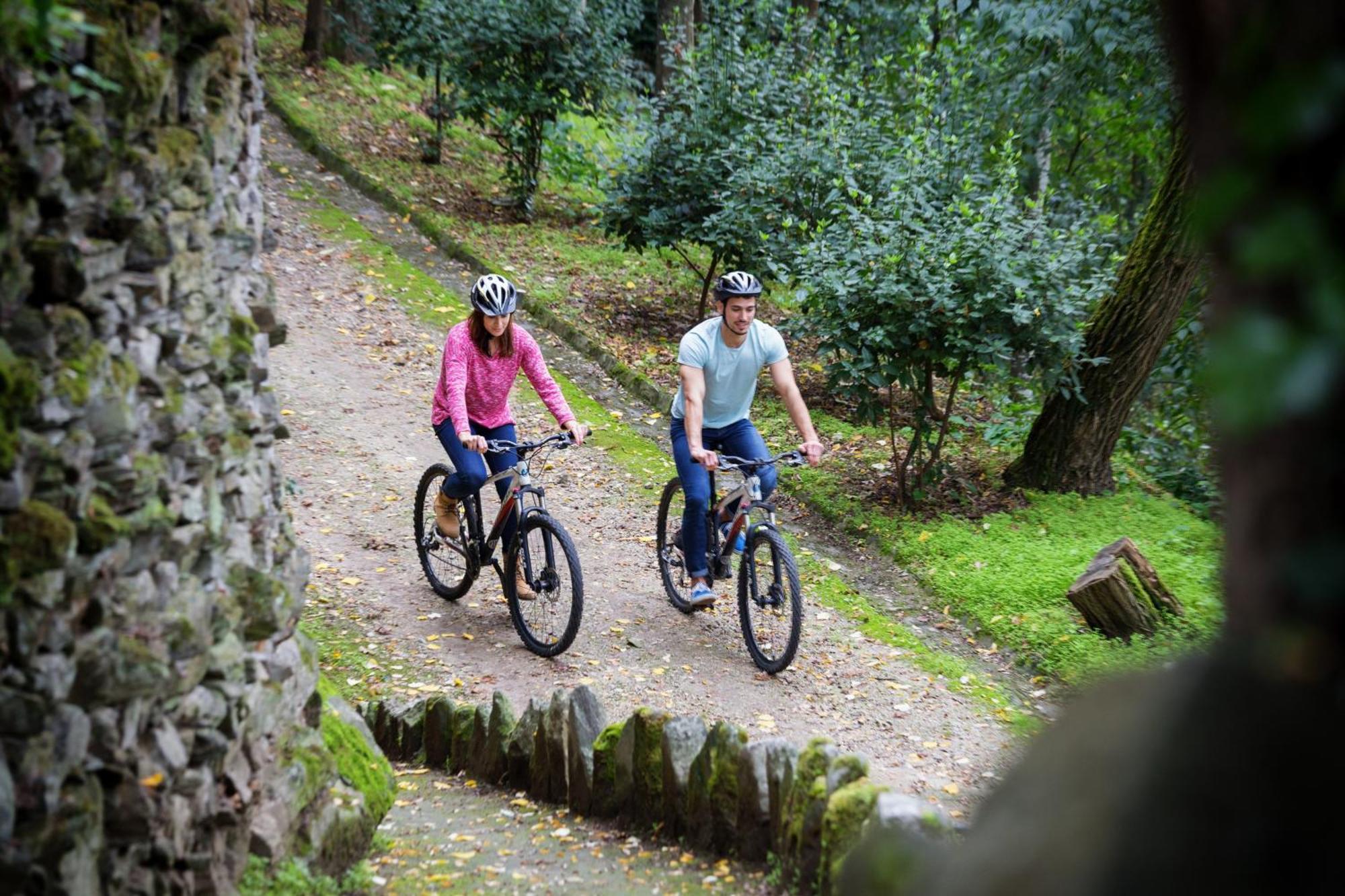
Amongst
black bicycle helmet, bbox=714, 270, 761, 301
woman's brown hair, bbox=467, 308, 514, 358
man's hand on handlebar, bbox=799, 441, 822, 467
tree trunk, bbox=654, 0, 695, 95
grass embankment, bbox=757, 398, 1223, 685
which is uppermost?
tree trunk, bbox=654, 0, 695, 95

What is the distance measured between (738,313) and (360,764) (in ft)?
11.5

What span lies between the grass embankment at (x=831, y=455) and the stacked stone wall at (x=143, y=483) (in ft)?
14.8

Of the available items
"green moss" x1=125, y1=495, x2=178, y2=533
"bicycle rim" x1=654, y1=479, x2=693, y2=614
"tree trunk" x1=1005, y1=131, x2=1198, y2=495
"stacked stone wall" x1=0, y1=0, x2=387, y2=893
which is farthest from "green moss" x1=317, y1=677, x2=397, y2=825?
"tree trunk" x1=1005, y1=131, x2=1198, y2=495

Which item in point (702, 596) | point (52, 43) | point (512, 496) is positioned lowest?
point (702, 596)

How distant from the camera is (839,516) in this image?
9930 mm

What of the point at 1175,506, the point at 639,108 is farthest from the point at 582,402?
the point at 1175,506

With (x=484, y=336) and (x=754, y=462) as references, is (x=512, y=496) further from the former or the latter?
(x=754, y=462)

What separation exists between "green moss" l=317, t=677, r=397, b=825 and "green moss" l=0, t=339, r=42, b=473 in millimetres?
2160

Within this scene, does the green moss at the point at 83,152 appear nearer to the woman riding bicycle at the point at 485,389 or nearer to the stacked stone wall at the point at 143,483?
the stacked stone wall at the point at 143,483

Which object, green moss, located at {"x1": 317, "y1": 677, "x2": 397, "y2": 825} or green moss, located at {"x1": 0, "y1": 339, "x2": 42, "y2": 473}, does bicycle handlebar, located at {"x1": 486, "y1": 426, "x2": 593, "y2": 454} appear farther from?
green moss, located at {"x1": 0, "y1": 339, "x2": 42, "y2": 473}

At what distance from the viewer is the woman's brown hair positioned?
7.12 meters

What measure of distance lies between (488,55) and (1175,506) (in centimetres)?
1158

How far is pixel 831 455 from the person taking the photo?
36.9 feet

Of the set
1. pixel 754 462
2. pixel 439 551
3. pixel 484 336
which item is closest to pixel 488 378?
pixel 484 336
